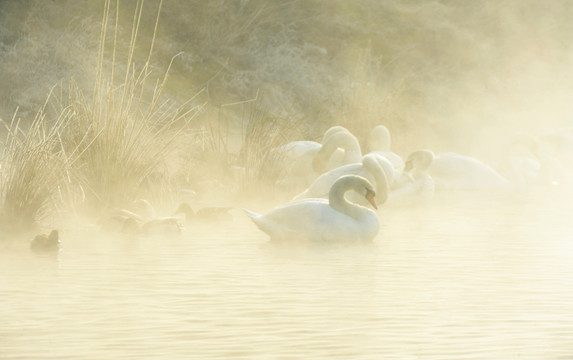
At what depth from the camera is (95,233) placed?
7500 mm

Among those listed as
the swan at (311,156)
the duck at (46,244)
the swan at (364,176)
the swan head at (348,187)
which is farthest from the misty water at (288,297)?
the swan at (311,156)

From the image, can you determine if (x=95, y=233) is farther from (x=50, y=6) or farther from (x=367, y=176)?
(x=50, y=6)

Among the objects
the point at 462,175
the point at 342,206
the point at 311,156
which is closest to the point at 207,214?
the point at 342,206

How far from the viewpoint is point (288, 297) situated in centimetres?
506

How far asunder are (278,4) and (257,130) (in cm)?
868

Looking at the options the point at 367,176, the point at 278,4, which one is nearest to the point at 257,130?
the point at 367,176

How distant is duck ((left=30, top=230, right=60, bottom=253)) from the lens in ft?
21.0

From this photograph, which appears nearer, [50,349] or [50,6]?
[50,349]

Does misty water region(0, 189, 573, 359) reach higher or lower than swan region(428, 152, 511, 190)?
lower

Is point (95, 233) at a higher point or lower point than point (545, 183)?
lower

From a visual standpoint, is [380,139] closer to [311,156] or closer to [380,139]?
[380,139]

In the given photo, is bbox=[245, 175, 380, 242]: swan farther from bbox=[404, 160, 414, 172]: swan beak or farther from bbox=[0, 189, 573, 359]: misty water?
bbox=[404, 160, 414, 172]: swan beak

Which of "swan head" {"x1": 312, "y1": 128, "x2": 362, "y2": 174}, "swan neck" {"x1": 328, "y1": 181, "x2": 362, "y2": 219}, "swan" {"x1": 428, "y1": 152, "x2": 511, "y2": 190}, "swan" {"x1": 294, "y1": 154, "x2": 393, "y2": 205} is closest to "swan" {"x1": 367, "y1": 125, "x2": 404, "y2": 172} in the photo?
"swan" {"x1": 428, "y1": 152, "x2": 511, "y2": 190}

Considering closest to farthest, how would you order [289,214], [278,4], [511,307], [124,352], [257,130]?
1. [124,352]
2. [511,307]
3. [289,214]
4. [257,130]
5. [278,4]
